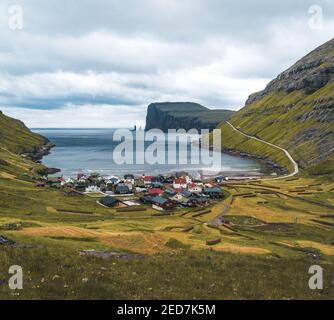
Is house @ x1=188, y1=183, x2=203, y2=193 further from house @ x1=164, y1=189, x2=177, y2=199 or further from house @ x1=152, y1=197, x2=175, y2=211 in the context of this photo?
house @ x1=152, y1=197, x2=175, y2=211

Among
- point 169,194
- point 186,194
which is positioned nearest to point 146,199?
point 169,194

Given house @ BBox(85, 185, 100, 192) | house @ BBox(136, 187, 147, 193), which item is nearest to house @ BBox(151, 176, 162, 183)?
house @ BBox(136, 187, 147, 193)

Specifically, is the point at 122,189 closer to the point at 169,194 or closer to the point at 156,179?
the point at 169,194

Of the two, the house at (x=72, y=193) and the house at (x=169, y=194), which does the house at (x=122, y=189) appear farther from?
the house at (x=169, y=194)

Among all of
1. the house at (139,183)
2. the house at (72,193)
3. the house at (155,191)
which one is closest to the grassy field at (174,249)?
the house at (72,193)

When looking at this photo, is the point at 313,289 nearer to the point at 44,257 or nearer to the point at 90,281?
the point at 90,281

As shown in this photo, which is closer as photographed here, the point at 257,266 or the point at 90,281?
the point at 90,281
